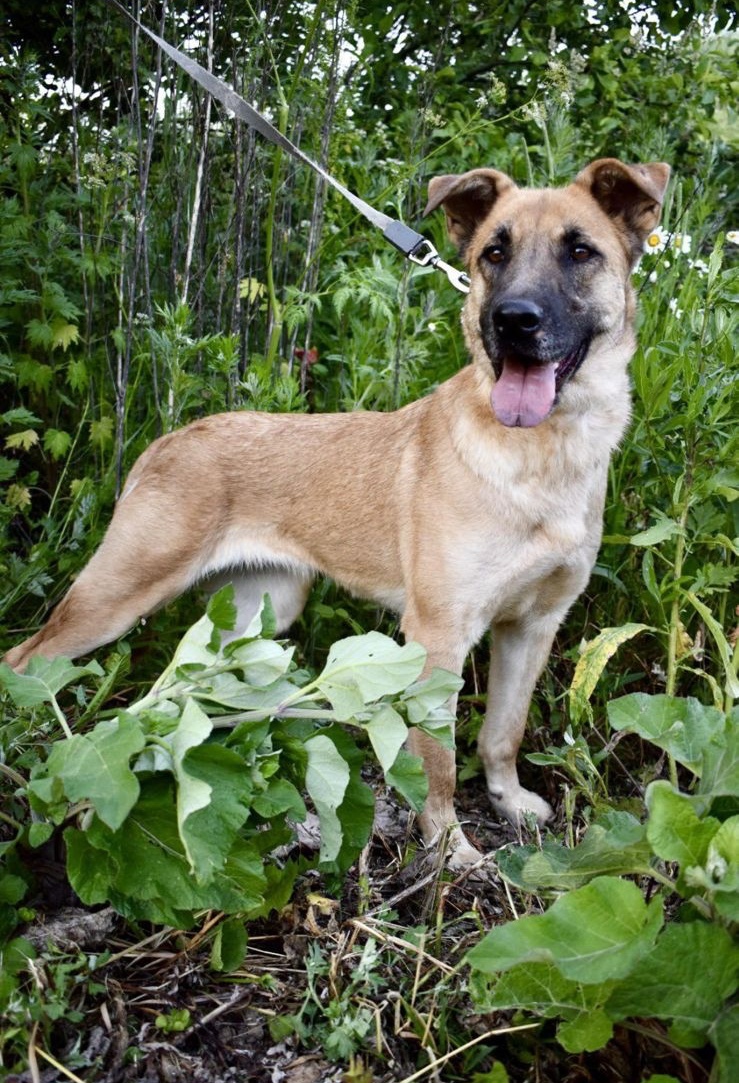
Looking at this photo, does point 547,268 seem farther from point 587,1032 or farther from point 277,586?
point 587,1032

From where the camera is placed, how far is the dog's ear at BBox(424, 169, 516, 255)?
11.6ft

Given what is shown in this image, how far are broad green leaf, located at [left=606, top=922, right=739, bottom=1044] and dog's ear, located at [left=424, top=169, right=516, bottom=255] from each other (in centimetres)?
243

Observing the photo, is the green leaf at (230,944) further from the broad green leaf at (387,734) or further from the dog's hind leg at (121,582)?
the dog's hind leg at (121,582)

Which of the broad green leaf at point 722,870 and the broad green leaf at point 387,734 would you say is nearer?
the broad green leaf at point 722,870

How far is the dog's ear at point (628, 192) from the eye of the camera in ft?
11.1

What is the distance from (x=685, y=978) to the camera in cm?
178

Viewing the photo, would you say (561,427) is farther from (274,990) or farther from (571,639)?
(274,990)

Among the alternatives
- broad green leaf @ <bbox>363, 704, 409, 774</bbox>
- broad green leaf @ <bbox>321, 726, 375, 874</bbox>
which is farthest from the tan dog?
broad green leaf @ <bbox>363, 704, 409, 774</bbox>

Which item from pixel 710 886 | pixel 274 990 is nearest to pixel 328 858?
pixel 274 990

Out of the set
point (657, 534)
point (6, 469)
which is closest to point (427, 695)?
point (657, 534)

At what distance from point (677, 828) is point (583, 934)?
0.86ft

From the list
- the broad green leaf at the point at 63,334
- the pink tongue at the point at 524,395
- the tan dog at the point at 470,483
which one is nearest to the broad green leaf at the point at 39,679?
the tan dog at the point at 470,483

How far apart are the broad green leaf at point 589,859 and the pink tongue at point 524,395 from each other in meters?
1.30

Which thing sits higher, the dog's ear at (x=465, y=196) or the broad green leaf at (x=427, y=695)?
the dog's ear at (x=465, y=196)
